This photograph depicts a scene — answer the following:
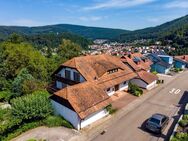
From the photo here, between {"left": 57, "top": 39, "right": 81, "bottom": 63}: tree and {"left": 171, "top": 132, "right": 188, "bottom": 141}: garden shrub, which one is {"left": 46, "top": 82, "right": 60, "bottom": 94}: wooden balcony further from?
{"left": 57, "top": 39, "right": 81, "bottom": 63}: tree

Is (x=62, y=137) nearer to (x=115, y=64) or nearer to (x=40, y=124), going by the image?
(x=40, y=124)

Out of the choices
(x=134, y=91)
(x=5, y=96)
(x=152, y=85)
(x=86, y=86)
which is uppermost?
(x=86, y=86)

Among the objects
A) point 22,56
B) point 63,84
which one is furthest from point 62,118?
point 22,56

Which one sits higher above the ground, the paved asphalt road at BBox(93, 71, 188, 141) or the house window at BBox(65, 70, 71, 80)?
the house window at BBox(65, 70, 71, 80)

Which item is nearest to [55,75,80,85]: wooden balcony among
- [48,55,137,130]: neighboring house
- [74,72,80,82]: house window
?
[48,55,137,130]: neighboring house

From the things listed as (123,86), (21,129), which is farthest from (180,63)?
(21,129)

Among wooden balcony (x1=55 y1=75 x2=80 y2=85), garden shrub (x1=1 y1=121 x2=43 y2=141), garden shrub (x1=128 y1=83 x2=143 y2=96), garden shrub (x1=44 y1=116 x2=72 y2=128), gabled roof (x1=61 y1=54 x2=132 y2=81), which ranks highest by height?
gabled roof (x1=61 y1=54 x2=132 y2=81)

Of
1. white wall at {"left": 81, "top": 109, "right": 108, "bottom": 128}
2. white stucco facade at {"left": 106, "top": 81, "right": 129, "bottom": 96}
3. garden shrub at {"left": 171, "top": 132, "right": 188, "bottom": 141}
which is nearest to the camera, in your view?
garden shrub at {"left": 171, "top": 132, "right": 188, "bottom": 141}

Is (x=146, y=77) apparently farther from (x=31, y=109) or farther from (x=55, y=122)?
(x=31, y=109)

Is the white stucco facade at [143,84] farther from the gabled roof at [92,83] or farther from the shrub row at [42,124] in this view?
the shrub row at [42,124]
